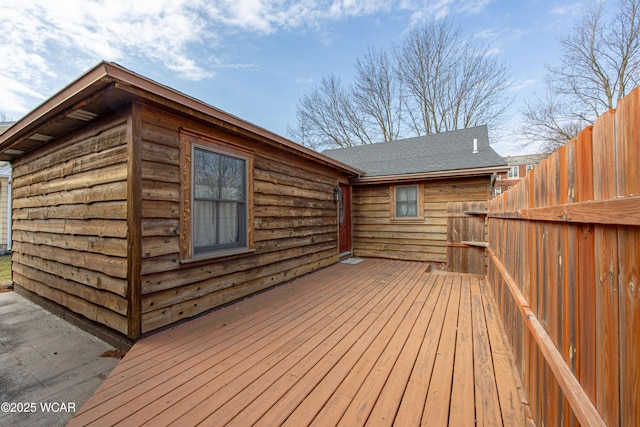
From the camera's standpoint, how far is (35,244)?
4.12 metres

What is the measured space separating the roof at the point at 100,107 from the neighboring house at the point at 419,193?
161 inches

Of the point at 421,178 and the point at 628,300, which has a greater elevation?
the point at 421,178

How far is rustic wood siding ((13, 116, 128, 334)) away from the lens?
2.71m

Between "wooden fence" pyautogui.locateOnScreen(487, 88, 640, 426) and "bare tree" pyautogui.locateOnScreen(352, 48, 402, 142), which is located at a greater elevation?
"bare tree" pyautogui.locateOnScreen(352, 48, 402, 142)

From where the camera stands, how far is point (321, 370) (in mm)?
2070

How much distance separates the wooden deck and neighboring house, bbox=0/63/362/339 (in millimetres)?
495

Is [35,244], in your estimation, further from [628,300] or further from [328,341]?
[628,300]

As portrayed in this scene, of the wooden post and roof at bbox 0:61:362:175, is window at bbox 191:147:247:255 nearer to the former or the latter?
roof at bbox 0:61:362:175

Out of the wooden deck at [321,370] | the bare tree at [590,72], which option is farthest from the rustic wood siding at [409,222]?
the bare tree at [590,72]

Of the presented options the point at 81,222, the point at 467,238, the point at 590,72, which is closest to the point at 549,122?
the point at 590,72

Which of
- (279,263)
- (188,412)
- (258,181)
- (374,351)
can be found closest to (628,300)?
(374,351)

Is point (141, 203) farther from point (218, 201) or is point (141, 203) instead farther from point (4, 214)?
point (4, 214)

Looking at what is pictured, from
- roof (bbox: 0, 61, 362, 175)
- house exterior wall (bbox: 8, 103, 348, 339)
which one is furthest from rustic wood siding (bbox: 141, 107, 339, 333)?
roof (bbox: 0, 61, 362, 175)

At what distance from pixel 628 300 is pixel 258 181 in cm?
383
